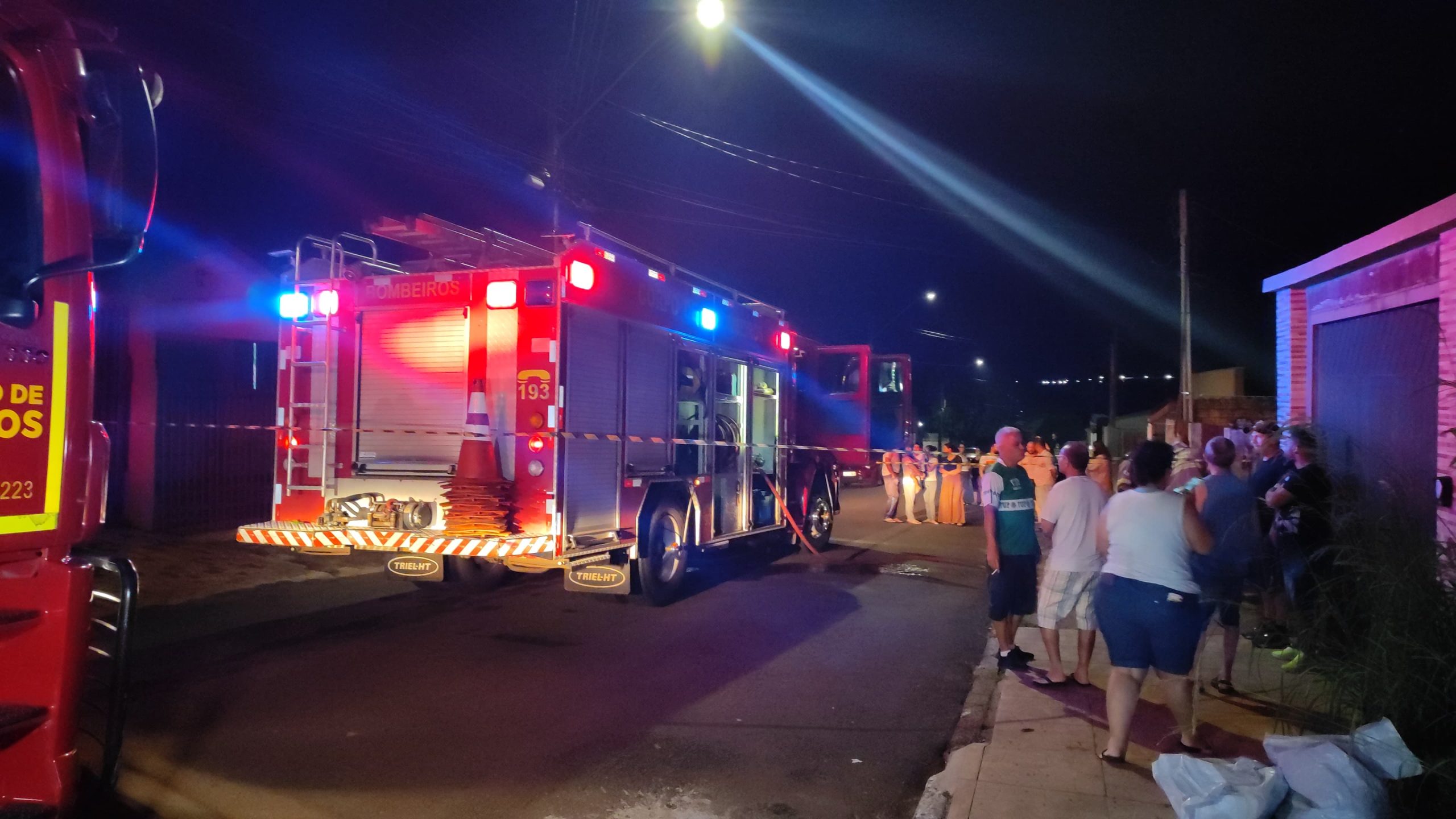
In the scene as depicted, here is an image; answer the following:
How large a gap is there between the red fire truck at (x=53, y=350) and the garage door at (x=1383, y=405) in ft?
16.9

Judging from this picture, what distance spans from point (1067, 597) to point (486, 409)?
14.7ft

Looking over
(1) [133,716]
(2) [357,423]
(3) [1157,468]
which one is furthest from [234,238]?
(3) [1157,468]

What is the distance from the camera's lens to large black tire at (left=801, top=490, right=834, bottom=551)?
13.0m

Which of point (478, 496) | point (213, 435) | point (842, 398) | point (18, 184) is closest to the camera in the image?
point (18, 184)

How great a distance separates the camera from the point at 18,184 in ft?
9.45

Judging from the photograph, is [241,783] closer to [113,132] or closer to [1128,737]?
[113,132]

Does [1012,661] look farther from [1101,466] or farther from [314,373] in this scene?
[1101,466]

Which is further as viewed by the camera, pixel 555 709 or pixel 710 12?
pixel 710 12

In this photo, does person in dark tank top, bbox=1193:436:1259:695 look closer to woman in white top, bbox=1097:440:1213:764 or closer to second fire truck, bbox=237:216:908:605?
woman in white top, bbox=1097:440:1213:764

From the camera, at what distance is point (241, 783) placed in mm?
4504

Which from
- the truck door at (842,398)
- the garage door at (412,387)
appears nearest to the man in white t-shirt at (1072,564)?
the garage door at (412,387)

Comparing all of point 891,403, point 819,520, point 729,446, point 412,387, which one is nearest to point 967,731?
point 412,387

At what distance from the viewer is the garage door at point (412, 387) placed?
7.59 meters

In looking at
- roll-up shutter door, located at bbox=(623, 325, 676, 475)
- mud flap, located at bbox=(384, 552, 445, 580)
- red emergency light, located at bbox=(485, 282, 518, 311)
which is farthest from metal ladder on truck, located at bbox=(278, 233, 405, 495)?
roll-up shutter door, located at bbox=(623, 325, 676, 475)
